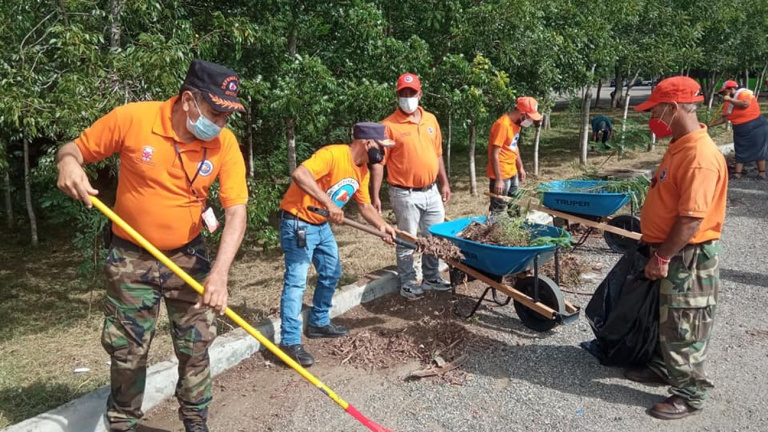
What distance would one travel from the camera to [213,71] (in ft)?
9.40

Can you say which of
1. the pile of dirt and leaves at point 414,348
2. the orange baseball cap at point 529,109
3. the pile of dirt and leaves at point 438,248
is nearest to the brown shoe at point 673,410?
the pile of dirt and leaves at point 414,348

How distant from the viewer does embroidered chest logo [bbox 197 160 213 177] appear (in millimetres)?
3058

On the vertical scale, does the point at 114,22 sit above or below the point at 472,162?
above

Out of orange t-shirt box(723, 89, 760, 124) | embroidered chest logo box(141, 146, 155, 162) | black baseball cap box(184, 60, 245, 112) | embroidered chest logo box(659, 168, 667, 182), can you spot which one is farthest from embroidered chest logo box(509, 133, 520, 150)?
orange t-shirt box(723, 89, 760, 124)

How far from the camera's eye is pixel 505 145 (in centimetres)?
693

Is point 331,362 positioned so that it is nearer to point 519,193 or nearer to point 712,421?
point 712,421

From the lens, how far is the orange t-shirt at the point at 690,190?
3332mm

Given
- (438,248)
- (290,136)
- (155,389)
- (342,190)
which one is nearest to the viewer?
(155,389)

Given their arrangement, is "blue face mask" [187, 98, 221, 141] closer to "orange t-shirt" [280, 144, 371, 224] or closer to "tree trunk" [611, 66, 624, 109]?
"orange t-shirt" [280, 144, 371, 224]

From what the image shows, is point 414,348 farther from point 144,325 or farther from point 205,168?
point 205,168

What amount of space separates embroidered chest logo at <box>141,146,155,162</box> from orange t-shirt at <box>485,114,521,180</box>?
4.51 meters

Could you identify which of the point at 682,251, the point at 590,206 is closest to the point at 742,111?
the point at 590,206

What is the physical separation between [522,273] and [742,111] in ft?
28.0

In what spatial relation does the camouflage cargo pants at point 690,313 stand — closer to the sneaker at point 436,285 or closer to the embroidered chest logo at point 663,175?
the embroidered chest logo at point 663,175
